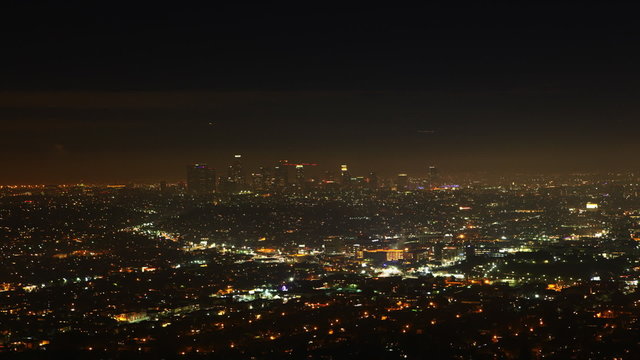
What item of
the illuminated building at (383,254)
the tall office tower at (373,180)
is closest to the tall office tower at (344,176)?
the tall office tower at (373,180)

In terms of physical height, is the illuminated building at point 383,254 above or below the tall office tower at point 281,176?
below

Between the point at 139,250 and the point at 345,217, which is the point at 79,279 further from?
the point at 345,217

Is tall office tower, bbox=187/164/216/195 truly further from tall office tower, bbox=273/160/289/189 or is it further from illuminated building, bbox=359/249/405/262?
illuminated building, bbox=359/249/405/262

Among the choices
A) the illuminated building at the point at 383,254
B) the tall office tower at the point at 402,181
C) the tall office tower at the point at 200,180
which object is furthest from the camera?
the tall office tower at the point at 402,181

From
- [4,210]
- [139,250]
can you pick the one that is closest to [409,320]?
[139,250]

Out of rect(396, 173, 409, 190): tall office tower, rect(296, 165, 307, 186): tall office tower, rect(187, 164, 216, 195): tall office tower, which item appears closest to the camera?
rect(187, 164, 216, 195): tall office tower

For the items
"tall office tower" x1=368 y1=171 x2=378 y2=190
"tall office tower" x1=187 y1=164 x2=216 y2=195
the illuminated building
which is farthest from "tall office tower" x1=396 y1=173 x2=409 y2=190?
the illuminated building

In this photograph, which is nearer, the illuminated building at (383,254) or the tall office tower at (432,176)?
the illuminated building at (383,254)

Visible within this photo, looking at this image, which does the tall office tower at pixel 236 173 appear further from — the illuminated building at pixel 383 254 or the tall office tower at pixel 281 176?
the illuminated building at pixel 383 254
